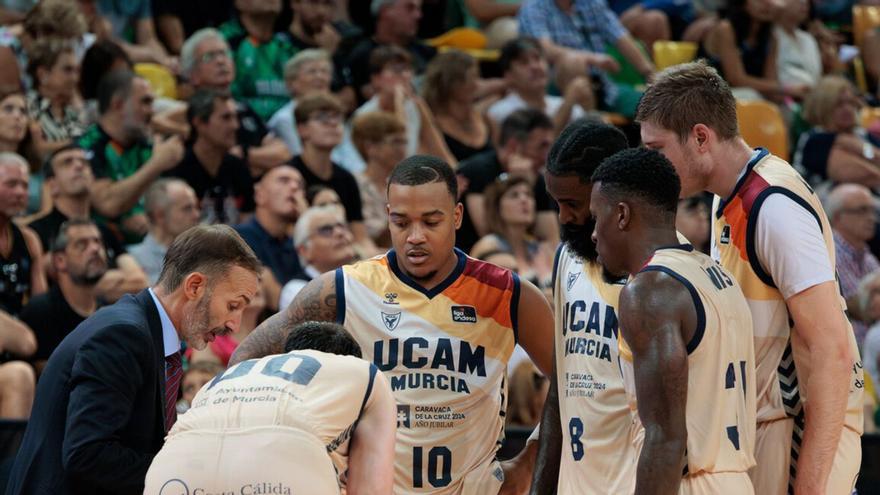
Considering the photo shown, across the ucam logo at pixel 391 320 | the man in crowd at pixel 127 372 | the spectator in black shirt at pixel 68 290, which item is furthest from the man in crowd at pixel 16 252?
the man in crowd at pixel 127 372

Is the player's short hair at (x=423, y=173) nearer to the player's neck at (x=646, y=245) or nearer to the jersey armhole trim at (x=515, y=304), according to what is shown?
the jersey armhole trim at (x=515, y=304)

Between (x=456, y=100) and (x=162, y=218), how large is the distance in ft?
11.0

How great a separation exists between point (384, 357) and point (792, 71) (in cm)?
1013

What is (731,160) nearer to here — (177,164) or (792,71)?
(177,164)

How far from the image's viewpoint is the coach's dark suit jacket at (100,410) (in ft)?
13.9

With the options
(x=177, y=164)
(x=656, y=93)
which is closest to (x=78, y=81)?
(x=177, y=164)

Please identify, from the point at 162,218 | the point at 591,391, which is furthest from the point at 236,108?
the point at 591,391

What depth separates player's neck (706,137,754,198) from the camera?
15.1 feet

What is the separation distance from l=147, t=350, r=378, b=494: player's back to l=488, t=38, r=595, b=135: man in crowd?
8255mm

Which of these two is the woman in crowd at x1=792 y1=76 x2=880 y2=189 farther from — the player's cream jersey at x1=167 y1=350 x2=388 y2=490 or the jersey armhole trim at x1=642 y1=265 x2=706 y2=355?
the player's cream jersey at x1=167 y1=350 x2=388 y2=490

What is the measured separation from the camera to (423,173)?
517 cm

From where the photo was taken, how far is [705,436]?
414 centimetres

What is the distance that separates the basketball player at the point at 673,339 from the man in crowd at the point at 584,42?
8758 millimetres

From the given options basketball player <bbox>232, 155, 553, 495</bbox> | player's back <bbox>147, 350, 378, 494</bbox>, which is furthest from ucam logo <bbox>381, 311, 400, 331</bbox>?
player's back <bbox>147, 350, 378, 494</bbox>
